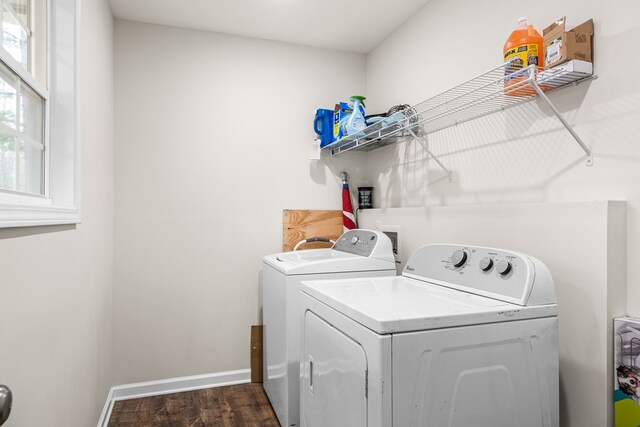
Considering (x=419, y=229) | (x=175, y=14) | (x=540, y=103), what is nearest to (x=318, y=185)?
(x=419, y=229)

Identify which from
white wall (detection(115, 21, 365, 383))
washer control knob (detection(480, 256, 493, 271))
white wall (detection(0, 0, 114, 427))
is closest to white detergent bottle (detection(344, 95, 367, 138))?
white wall (detection(115, 21, 365, 383))

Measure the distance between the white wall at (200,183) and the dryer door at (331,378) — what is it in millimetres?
1266

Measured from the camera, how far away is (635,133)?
48.6 inches

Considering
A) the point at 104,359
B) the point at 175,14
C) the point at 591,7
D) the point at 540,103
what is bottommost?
the point at 104,359

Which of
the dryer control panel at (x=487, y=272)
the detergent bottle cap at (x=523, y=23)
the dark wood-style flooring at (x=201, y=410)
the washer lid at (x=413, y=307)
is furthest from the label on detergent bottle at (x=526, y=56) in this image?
the dark wood-style flooring at (x=201, y=410)

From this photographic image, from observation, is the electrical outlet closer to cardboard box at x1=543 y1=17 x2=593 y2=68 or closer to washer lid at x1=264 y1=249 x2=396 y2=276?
washer lid at x1=264 y1=249 x2=396 y2=276

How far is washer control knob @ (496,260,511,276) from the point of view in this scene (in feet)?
4.25

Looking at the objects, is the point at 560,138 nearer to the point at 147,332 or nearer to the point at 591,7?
the point at 591,7

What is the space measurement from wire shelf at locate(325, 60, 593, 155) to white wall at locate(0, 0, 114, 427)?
1464 millimetres

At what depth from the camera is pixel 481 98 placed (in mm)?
1645

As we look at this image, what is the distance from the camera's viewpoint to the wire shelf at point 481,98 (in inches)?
52.7

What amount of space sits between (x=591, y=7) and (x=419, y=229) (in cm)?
126

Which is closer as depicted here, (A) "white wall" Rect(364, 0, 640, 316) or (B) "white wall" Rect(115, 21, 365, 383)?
(A) "white wall" Rect(364, 0, 640, 316)

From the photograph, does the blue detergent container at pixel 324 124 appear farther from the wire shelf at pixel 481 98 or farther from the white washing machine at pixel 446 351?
the white washing machine at pixel 446 351
